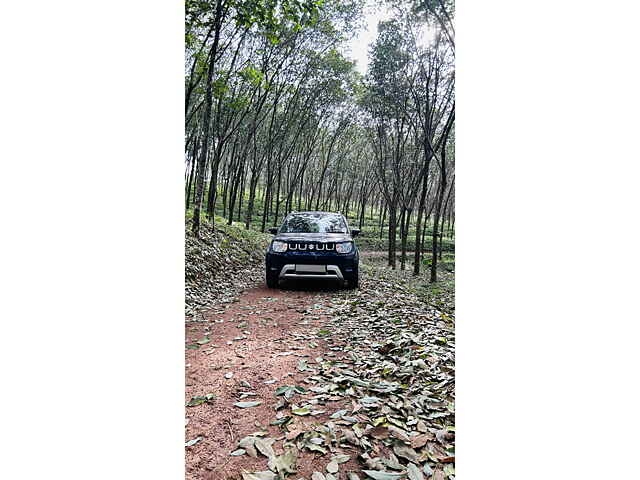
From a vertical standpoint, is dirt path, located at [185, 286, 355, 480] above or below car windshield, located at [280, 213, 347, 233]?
below

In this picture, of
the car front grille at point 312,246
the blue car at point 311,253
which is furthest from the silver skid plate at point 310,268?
the car front grille at point 312,246

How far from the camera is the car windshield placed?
254 cm

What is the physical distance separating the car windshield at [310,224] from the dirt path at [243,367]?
381 millimetres

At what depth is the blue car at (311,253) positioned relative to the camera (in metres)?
2.52

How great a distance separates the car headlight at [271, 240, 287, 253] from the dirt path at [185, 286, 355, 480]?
26 centimetres

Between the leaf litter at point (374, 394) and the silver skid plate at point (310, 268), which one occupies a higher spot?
the silver skid plate at point (310, 268)

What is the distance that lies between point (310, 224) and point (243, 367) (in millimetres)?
958

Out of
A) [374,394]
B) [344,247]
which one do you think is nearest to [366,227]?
[344,247]

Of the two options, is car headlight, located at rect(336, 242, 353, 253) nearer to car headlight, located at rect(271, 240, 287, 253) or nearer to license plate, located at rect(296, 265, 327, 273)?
license plate, located at rect(296, 265, 327, 273)

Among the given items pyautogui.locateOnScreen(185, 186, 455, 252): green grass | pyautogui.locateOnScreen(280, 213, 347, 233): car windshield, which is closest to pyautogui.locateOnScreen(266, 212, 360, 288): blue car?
pyautogui.locateOnScreen(280, 213, 347, 233): car windshield

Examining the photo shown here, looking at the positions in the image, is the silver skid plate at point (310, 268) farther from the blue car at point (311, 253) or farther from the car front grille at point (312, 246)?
the car front grille at point (312, 246)

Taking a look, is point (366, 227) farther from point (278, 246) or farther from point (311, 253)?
point (278, 246)

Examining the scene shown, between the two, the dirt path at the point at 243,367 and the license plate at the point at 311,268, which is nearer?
the dirt path at the point at 243,367

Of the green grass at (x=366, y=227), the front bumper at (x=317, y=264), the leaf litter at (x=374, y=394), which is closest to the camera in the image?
the leaf litter at (x=374, y=394)
